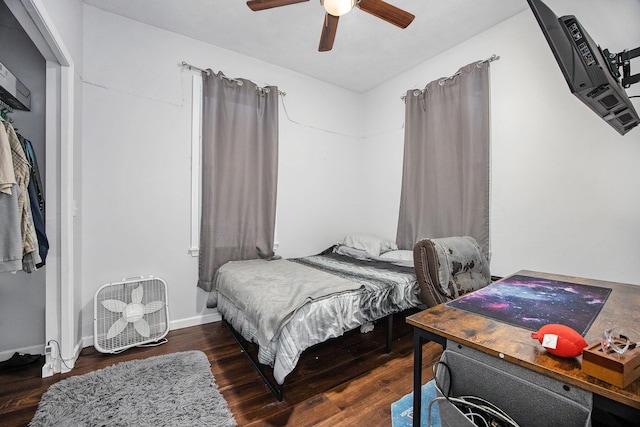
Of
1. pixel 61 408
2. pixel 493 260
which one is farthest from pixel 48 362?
pixel 493 260

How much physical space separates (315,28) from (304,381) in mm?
3022

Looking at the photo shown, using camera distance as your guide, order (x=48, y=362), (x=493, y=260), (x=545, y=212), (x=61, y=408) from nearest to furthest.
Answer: (x=61, y=408) < (x=48, y=362) < (x=545, y=212) < (x=493, y=260)

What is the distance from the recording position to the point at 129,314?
90.2 inches

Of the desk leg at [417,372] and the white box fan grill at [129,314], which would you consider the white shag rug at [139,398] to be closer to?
the white box fan grill at [129,314]

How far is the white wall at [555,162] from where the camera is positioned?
6.19 ft

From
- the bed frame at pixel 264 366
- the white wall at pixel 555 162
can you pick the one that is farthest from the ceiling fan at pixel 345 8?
the bed frame at pixel 264 366

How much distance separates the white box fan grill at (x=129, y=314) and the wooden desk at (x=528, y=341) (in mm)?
2270

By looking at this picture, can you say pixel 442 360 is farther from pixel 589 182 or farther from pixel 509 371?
pixel 589 182

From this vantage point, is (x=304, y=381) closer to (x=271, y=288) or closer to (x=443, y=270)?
(x=271, y=288)

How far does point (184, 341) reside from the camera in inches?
94.2

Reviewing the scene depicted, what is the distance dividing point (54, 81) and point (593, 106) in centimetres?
332

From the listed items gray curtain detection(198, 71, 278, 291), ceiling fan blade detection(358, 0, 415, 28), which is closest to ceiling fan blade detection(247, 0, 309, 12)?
ceiling fan blade detection(358, 0, 415, 28)

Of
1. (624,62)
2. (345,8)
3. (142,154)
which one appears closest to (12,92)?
(142,154)

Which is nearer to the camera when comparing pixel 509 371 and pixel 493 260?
pixel 509 371
